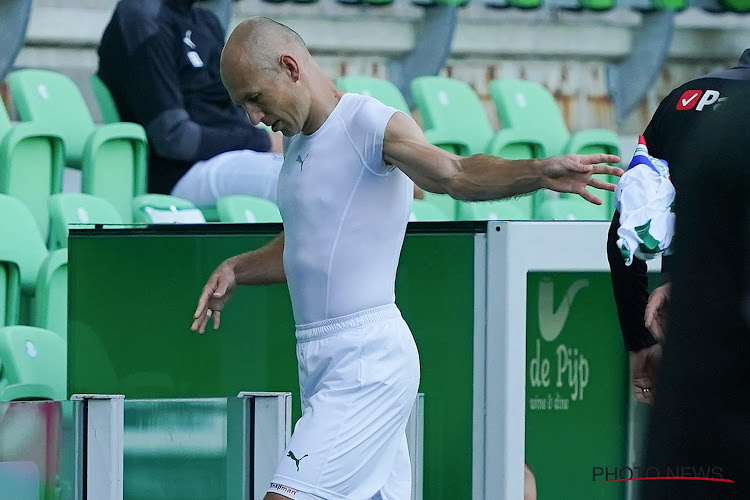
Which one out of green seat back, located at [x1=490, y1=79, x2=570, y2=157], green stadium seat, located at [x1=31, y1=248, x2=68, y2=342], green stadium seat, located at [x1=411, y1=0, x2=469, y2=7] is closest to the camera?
green stadium seat, located at [x1=31, y1=248, x2=68, y2=342]

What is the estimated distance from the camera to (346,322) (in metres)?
3.07

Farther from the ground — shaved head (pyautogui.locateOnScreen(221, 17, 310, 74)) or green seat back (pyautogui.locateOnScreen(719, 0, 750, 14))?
green seat back (pyautogui.locateOnScreen(719, 0, 750, 14))

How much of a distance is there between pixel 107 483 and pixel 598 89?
8.71 metres

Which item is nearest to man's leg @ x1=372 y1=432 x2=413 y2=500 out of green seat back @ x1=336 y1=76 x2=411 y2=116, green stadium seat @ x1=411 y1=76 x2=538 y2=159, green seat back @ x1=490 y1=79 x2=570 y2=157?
green stadium seat @ x1=411 y1=76 x2=538 y2=159

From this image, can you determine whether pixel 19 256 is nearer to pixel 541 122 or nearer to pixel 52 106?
pixel 52 106

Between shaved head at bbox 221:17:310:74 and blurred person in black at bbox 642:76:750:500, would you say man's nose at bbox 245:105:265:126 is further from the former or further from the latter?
blurred person in black at bbox 642:76:750:500

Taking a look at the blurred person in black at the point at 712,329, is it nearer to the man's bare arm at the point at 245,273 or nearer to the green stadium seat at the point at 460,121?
the man's bare arm at the point at 245,273

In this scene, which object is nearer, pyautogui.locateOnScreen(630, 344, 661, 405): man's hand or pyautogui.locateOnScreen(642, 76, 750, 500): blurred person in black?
pyautogui.locateOnScreen(642, 76, 750, 500): blurred person in black

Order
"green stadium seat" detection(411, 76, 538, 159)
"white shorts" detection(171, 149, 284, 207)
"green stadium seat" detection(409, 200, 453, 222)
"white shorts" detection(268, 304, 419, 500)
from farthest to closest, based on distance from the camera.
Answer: "green stadium seat" detection(411, 76, 538, 159) → "white shorts" detection(171, 149, 284, 207) → "green stadium seat" detection(409, 200, 453, 222) → "white shorts" detection(268, 304, 419, 500)

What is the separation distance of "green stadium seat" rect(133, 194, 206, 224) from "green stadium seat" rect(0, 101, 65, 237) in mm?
494

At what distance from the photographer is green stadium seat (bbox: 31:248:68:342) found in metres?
4.61

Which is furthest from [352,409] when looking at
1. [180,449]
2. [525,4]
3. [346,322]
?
[525,4]

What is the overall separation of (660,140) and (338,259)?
2.26 ft

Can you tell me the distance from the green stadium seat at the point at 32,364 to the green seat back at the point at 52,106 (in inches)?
63.7
